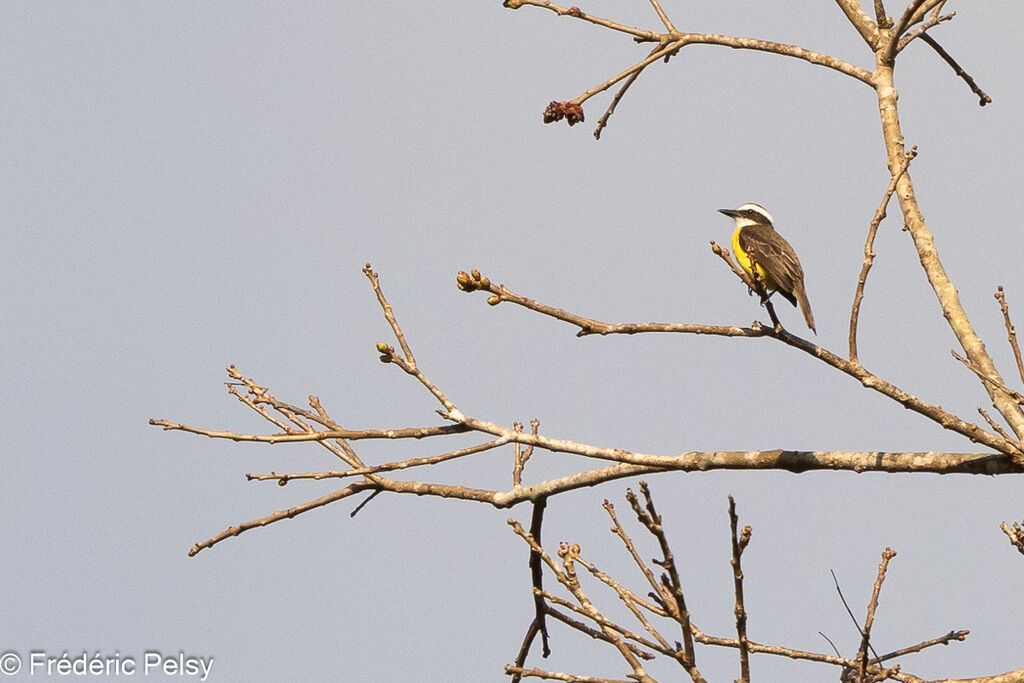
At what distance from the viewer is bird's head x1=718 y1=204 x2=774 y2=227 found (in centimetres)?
1030

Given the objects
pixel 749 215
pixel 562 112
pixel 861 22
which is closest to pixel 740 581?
pixel 562 112

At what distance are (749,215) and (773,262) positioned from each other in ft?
7.93

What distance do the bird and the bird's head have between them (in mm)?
848

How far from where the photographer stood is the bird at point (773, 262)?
7793mm

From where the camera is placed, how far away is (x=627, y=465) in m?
5.11

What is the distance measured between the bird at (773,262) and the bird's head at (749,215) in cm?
85

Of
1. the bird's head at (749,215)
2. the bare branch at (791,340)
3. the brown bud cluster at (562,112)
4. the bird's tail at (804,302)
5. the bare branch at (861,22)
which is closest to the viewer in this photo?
the bare branch at (791,340)

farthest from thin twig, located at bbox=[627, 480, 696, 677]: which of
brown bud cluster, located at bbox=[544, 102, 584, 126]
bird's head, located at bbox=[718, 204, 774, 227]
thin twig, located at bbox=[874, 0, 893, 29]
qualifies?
bird's head, located at bbox=[718, 204, 774, 227]

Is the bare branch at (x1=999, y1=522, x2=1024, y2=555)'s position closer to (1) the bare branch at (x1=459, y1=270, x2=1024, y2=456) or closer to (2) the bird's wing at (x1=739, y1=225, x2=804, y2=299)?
(1) the bare branch at (x1=459, y1=270, x2=1024, y2=456)

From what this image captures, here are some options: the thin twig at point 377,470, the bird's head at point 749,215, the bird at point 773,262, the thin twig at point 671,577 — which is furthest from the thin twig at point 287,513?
the bird's head at point 749,215

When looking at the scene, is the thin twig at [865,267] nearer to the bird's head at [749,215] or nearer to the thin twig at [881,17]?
the thin twig at [881,17]

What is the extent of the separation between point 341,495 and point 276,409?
467 mm

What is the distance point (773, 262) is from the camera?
8.12 meters

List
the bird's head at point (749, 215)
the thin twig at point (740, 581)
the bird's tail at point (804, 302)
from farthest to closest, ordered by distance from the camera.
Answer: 1. the bird's head at point (749, 215)
2. the bird's tail at point (804, 302)
3. the thin twig at point (740, 581)
